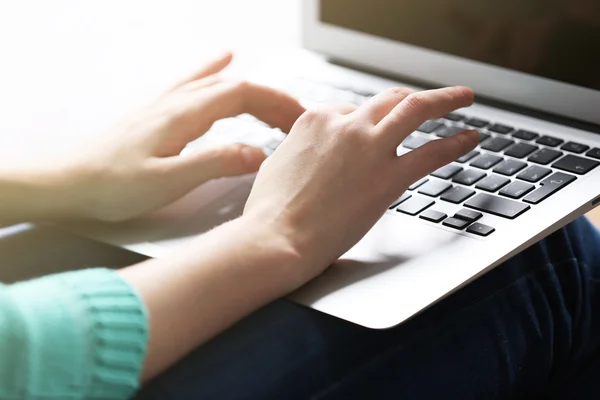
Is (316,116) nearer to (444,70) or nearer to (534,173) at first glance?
(534,173)

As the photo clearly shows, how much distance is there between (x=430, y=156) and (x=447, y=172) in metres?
0.08

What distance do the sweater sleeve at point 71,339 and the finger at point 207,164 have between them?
0.17 m

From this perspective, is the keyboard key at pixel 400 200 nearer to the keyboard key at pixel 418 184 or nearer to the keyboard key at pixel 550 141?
the keyboard key at pixel 418 184

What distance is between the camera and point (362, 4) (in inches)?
37.6

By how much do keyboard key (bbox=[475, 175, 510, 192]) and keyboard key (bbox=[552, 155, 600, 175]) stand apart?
53 millimetres

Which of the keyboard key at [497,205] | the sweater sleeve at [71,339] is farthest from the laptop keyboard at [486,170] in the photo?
the sweater sleeve at [71,339]

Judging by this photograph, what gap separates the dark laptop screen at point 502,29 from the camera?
2.60 ft

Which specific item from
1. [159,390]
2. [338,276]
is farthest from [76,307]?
[338,276]

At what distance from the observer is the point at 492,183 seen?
2.29 feet

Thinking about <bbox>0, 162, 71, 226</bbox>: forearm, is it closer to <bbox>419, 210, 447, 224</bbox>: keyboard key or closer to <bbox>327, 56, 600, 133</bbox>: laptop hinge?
<bbox>419, 210, 447, 224</bbox>: keyboard key

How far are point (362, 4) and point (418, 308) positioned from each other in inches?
19.4

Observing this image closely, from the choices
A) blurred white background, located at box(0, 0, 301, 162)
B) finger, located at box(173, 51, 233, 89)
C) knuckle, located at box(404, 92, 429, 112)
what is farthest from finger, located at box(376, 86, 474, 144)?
blurred white background, located at box(0, 0, 301, 162)

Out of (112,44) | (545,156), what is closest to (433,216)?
(545,156)

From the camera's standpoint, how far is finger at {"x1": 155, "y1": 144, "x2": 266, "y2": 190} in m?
0.68
